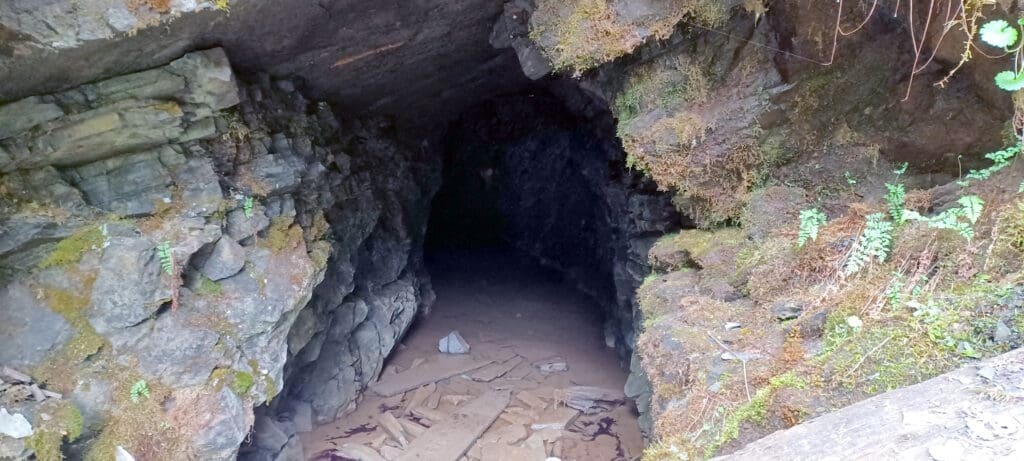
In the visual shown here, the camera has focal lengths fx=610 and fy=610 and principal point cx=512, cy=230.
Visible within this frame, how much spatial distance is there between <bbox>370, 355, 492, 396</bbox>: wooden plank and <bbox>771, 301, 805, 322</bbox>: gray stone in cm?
547

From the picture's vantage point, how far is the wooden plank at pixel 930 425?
210 centimetres

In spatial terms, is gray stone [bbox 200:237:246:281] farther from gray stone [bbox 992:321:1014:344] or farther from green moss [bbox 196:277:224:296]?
gray stone [bbox 992:321:1014:344]

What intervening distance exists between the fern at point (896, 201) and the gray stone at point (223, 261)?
5.33 metres

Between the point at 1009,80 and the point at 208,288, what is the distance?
19.9 ft

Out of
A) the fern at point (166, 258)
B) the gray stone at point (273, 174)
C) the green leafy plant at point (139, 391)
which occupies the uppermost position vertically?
the gray stone at point (273, 174)

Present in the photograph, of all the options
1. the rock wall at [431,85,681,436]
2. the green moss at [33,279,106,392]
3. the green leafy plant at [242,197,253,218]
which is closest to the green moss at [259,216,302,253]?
the green leafy plant at [242,197,253,218]

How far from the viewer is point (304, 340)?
6.58 m

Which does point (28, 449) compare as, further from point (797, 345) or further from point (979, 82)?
point (979, 82)

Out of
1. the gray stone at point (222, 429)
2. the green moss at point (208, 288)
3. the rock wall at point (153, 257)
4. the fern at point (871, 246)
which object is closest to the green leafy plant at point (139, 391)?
the rock wall at point (153, 257)

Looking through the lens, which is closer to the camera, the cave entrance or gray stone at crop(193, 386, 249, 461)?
gray stone at crop(193, 386, 249, 461)

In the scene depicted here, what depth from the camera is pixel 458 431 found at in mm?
7250

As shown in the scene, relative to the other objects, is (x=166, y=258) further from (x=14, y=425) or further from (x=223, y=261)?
(x=14, y=425)

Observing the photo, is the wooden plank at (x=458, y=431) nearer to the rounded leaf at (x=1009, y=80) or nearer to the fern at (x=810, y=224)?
the fern at (x=810, y=224)

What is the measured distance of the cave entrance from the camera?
7.38m
